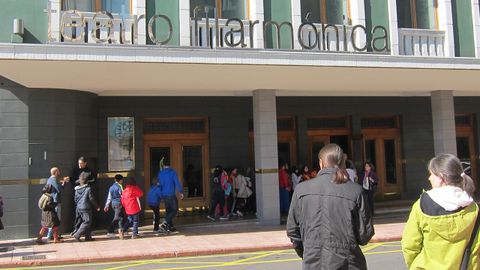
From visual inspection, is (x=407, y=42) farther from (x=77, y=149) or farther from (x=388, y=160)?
(x=77, y=149)

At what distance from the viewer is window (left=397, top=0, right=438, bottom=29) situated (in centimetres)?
1500

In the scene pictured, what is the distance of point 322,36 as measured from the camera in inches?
513

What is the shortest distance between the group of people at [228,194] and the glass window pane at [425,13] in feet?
23.0

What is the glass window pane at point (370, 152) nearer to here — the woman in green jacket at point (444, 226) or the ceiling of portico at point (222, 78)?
the ceiling of portico at point (222, 78)

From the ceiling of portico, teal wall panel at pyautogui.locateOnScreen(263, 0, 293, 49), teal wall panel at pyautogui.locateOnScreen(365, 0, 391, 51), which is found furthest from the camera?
teal wall panel at pyautogui.locateOnScreen(365, 0, 391, 51)

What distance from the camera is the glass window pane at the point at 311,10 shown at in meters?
14.1

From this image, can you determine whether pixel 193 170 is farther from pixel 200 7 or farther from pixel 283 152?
pixel 200 7

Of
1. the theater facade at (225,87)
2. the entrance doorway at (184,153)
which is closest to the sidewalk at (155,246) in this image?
the theater facade at (225,87)

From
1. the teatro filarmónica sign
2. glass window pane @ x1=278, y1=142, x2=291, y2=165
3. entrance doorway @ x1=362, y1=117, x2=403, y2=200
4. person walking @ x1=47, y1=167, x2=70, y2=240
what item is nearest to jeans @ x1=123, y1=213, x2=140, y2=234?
person walking @ x1=47, y1=167, x2=70, y2=240

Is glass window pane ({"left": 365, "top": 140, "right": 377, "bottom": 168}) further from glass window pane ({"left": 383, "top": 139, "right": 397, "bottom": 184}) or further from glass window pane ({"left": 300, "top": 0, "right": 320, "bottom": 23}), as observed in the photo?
glass window pane ({"left": 300, "top": 0, "right": 320, "bottom": 23})

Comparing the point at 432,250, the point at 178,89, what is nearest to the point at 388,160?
the point at 178,89

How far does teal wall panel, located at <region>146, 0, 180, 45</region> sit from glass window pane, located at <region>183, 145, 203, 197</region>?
439cm

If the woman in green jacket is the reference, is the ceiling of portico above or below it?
above

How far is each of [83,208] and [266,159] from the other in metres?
5.04
